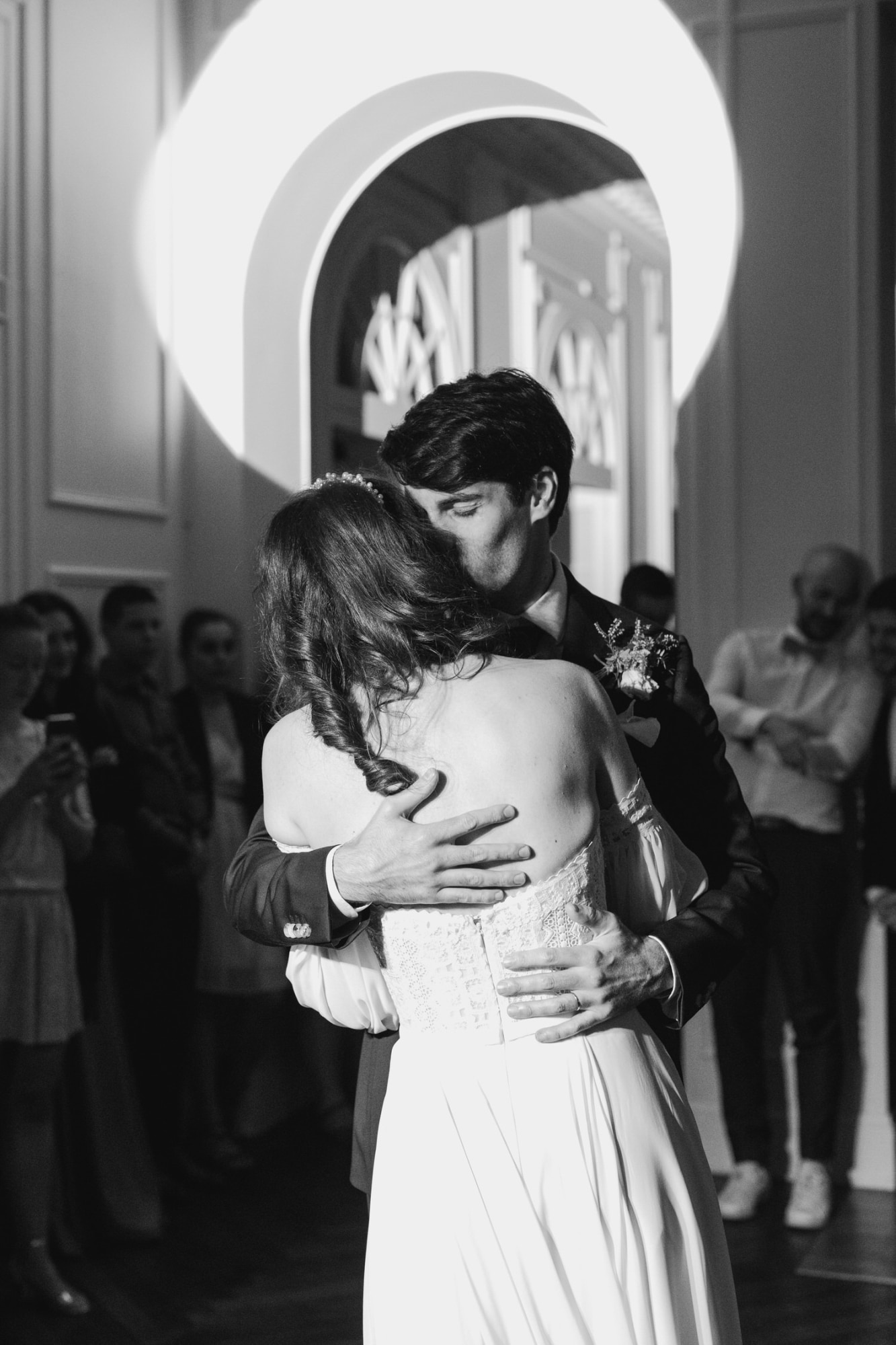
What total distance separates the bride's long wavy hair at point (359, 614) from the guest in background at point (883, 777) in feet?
10.2

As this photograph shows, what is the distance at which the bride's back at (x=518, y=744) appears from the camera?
163 cm

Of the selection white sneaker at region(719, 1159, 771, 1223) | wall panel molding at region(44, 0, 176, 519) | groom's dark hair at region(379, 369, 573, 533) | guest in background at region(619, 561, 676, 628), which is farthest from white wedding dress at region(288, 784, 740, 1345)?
guest in background at region(619, 561, 676, 628)

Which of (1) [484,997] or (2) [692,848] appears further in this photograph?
(2) [692,848]

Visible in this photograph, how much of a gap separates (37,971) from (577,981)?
2.41 meters

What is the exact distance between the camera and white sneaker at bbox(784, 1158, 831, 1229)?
4375mm

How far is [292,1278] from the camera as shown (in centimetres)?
397

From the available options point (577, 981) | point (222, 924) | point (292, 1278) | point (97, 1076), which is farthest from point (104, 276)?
point (577, 981)

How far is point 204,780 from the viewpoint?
4.84 metres

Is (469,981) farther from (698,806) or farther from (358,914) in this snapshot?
(698,806)

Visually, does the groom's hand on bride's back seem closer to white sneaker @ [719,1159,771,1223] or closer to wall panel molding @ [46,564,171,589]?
white sneaker @ [719,1159,771,1223]

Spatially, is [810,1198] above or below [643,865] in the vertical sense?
below

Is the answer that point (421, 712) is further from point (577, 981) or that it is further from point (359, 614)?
point (577, 981)

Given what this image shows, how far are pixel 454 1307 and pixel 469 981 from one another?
14.2 inches

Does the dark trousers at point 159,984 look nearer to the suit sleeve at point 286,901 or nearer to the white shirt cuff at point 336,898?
the suit sleeve at point 286,901
